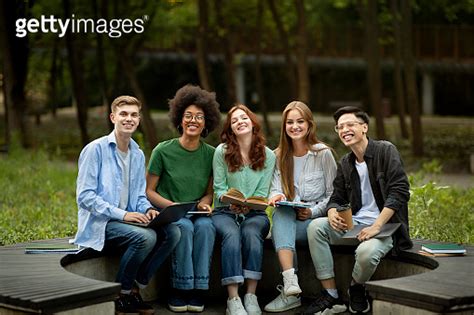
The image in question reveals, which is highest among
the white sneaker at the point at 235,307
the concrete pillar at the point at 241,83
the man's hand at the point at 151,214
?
the concrete pillar at the point at 241,83

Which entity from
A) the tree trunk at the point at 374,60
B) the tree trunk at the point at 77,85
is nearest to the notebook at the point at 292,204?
the tree trunk at the point at 374,60

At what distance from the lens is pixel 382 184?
352 inches

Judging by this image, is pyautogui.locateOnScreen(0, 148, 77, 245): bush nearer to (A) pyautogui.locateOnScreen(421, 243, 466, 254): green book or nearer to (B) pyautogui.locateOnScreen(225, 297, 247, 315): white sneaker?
(B) pyautogui.locateOnScreen(225, 297, 247, 315): white sneaker

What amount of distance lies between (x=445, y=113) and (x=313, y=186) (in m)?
43.0

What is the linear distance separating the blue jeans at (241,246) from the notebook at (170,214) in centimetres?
41

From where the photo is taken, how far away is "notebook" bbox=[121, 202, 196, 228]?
8.63m

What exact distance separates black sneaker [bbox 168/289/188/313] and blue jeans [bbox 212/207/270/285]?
0.37 m

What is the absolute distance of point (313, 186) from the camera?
31.1 feet

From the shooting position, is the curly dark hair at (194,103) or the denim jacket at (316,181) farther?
the curly dark hair at (194,103)

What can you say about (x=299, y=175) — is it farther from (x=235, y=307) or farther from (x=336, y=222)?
(x=235, y=307)

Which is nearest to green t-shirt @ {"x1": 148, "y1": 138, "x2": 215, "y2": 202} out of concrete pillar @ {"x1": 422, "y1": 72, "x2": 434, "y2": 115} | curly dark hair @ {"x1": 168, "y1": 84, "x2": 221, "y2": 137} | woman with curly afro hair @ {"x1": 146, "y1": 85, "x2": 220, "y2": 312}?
woman with curly afro hair @ {"x1": 146, "y1": 85, "x2": 220, "y2": 312}

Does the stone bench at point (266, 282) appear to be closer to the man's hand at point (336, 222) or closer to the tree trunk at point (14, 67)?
the man's hand at point (336, 222)

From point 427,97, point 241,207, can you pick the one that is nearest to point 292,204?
point 241,207

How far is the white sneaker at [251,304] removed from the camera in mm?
9031
